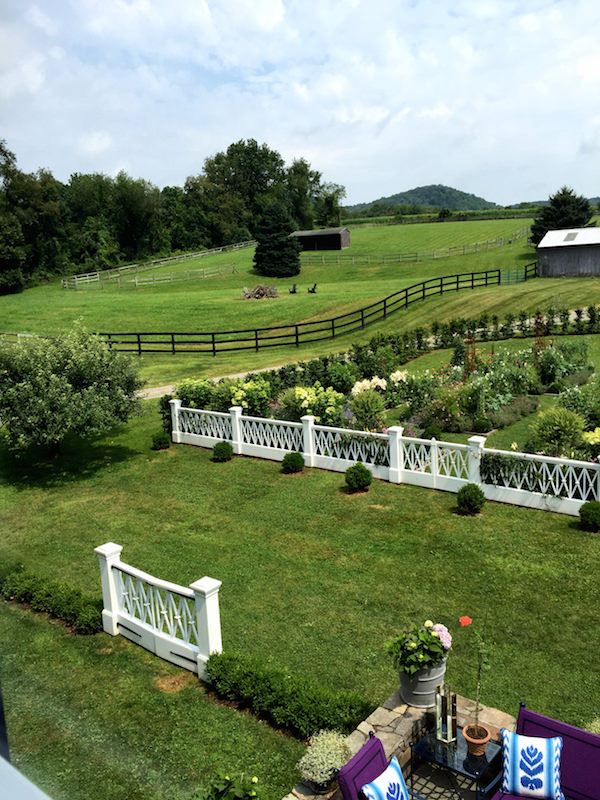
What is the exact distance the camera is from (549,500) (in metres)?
12.2

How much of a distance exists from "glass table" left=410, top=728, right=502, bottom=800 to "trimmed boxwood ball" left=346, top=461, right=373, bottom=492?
7.97 meters

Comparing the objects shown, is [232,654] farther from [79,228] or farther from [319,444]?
[79,228]

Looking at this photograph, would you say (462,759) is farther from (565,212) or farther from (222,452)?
(565,212)

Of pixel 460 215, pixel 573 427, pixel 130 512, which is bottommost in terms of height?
pixel 130 512

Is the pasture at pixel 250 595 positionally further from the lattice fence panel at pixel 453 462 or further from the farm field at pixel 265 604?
the lattice fence panel at pixel 453 462

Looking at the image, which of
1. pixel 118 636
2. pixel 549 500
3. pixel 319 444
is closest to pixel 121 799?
pixel 118 636

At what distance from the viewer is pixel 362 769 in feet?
16.7

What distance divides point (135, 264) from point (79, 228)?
788 cm

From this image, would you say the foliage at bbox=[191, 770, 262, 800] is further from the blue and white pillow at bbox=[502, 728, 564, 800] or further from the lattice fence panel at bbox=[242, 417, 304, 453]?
the lattice fence panel at bbox=[242, 417, 304, 453]

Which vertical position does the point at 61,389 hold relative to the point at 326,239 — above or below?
below

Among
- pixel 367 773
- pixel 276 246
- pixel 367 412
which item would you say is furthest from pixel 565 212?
pixel 367 773

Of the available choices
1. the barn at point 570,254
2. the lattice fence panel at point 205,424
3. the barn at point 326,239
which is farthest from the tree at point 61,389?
the barn at point 326,239

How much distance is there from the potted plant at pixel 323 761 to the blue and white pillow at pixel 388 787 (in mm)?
563

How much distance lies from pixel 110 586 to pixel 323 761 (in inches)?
173
